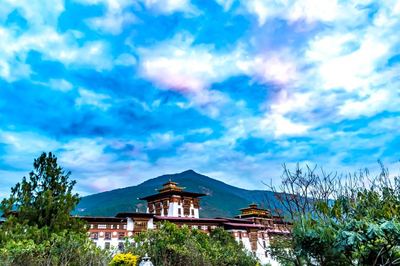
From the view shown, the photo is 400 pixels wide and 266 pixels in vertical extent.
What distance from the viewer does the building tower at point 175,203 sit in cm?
4444

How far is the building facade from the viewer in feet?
100.0

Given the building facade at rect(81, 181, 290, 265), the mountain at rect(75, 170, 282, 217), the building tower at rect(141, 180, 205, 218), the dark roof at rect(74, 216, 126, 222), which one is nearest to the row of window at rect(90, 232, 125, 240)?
the building facade at rect(81, 181, 290, 265)

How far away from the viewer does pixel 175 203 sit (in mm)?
44500

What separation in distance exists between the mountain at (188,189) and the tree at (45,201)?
6608 centimetres

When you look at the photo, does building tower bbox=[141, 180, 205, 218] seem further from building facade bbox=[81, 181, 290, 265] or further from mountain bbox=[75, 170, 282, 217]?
mountain bbox=[75, 170, 282, 217]

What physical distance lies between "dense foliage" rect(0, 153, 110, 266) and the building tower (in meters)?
28.4

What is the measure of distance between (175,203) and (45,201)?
30.8m

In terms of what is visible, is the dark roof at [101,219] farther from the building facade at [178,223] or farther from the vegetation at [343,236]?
the vegetation at [343,236]

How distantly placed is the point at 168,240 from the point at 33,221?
7.21m

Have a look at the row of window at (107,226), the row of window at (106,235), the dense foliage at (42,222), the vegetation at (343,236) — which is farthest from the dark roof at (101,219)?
the vegetation at (343,236)

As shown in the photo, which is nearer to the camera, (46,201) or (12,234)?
(12,234)

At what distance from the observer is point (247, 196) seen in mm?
125500

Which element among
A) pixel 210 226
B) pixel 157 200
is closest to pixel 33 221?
pixel 210 226

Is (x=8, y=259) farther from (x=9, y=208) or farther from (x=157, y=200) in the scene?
(x=157, y=200)
